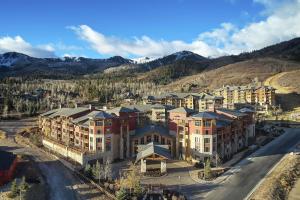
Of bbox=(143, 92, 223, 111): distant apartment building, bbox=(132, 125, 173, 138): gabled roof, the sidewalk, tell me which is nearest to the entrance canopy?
the sidewalk

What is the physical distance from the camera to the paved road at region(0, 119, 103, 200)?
173ft

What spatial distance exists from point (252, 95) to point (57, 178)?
100m

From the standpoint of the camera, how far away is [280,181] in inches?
2255

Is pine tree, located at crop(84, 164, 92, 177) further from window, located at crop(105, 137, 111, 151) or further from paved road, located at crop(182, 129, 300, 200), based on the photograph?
paved road, located at crop(182, 129, 300, 200)

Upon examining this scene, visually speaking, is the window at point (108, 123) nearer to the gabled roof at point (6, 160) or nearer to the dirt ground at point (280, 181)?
the gabled roof at point (6, 160)

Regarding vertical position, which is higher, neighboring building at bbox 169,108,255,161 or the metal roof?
the metal roof

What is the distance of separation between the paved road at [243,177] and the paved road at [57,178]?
15435 millimetres

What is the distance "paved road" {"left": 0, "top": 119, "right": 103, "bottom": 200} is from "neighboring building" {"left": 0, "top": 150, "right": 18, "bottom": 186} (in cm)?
520

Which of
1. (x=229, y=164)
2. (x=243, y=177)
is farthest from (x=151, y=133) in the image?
(x=243, y=177)

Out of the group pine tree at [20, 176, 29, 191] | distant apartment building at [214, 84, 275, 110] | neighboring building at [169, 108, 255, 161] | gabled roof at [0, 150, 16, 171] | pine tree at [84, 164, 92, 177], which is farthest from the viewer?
distant apartment building at [214, 84, 275, 110]

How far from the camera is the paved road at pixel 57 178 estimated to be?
52.7 meters

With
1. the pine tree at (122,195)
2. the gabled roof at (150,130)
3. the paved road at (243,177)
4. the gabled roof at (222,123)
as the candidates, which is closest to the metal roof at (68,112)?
the gabled roof at (150,130)

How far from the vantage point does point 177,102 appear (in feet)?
442

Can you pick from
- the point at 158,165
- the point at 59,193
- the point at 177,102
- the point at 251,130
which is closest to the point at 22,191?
the point at 59,193
